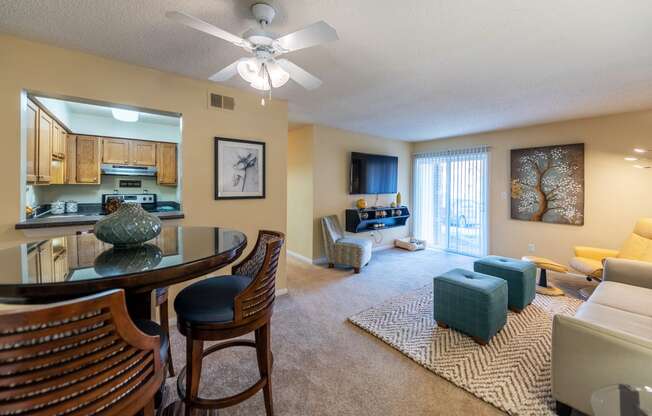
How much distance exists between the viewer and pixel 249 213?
308 cm

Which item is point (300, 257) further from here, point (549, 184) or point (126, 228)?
point (549, 184)

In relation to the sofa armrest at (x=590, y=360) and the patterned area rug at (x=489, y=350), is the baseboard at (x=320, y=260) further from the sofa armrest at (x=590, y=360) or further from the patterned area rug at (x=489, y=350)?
the sofa armrest at (x=590, y=360)

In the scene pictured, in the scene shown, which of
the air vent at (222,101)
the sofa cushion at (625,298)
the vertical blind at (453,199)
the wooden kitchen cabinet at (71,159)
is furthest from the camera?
the vertical blind at (453,199)

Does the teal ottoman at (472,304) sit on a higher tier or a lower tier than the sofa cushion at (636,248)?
lower

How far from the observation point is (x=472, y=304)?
7.38ft

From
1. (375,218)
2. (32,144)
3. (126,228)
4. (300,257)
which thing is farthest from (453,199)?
(32,144)

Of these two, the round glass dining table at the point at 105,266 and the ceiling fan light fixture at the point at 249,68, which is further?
the ceiling fan light fixture at the point at 249,68

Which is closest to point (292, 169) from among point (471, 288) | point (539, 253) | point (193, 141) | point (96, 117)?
point (193, 141)

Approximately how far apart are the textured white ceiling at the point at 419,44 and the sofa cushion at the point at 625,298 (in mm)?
1876

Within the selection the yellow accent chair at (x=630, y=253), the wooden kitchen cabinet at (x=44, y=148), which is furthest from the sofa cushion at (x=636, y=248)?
the wooden kitchen cabinet at (x=44, y=148)

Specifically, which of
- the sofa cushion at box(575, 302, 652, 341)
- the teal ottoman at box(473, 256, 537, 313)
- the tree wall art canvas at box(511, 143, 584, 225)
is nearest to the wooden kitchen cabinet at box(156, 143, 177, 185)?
the teal ottoman at box(473, 256, 537, 313)

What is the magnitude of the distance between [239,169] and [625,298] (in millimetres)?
3559

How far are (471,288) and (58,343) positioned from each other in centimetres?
248

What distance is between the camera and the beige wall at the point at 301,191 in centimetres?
461
